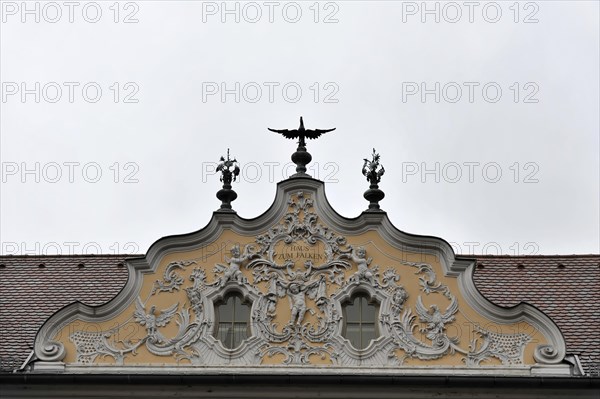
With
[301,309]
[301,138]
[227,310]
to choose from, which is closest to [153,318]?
[227,310]

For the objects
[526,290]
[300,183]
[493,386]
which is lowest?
[493,386]

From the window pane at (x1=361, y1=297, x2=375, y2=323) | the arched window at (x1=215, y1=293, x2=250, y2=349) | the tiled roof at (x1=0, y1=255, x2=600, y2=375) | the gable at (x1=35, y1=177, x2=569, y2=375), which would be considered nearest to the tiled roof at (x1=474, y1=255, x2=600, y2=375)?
the tiled roof at (x1=0, y1=255, x2=600, y2=375)

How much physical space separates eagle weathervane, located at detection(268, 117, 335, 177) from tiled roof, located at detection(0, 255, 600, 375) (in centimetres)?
393

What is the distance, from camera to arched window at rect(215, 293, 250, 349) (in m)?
20.6

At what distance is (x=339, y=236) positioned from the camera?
21.2m

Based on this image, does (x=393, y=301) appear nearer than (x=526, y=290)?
Yes

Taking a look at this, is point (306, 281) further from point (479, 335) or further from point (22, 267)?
point (22, 267)

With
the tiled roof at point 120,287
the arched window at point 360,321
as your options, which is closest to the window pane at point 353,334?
the arched window at point 360,321

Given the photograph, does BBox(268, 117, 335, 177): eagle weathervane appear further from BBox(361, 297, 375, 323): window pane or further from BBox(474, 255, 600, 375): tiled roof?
BBox(474, 255, 600, 375): tiled roof

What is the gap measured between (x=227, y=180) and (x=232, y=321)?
7.93ft

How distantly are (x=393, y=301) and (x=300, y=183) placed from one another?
237 cm

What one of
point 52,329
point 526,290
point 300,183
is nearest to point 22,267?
point 52,329

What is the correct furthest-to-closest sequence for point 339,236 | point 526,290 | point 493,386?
point 526,290 < point 339,236 < point 493,386

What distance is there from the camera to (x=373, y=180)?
21844mm
